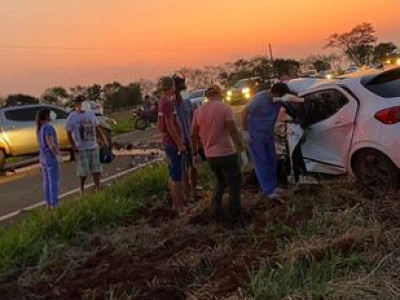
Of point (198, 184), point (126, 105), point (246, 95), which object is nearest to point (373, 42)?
point (126, 105)

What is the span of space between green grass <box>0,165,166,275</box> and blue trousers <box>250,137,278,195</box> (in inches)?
70.1

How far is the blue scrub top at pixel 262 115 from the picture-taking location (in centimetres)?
880

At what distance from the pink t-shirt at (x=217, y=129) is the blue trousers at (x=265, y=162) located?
114 cm

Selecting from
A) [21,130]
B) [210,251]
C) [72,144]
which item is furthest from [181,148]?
[21,130]

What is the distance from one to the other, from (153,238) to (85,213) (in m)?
1.52

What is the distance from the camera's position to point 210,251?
21.2 feet

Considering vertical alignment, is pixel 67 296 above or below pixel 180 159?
below

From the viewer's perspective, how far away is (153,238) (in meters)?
7.56

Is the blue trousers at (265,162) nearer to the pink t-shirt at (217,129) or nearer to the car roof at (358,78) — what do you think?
the car roof at (358,78)

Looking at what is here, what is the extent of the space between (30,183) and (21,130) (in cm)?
587

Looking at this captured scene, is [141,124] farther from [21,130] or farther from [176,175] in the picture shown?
[176,175]

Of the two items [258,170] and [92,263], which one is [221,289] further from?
[258,170]

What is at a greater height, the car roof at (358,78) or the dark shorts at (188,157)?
the car roof at (358,78)

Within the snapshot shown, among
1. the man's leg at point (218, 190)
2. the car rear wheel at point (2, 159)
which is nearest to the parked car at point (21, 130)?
the car rear wheel at point (2, 159)
